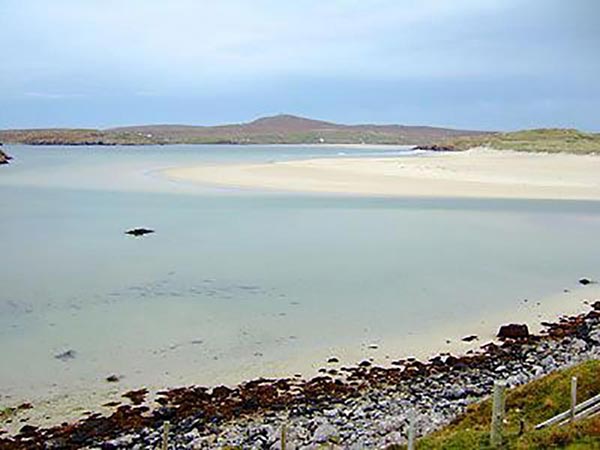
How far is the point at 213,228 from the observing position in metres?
21.8

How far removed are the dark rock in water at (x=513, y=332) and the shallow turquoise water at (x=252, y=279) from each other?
1.06 meters

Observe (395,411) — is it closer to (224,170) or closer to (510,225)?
(510,225)

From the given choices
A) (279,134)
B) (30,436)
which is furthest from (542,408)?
(279,134)

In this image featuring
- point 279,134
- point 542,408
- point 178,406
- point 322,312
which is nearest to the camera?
point 542,408

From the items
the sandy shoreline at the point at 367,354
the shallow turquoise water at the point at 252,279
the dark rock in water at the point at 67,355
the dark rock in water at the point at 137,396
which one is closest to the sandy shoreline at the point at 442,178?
the shallow turquoise water at the point at 252,279

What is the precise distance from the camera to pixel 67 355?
9727mm

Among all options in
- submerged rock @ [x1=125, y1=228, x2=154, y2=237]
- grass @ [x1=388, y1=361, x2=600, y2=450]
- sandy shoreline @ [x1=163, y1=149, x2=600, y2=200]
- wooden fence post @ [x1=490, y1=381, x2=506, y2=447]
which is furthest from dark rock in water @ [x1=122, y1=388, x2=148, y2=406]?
sandy shoreline @ [x1=163, y1=149, x2=600, y2=200]

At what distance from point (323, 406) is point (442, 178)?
104ft

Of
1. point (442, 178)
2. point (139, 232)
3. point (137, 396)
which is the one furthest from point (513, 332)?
point (442, 178)

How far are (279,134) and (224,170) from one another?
125 metres

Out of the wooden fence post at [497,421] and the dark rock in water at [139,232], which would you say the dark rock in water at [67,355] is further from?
the dark rock in water at [139,232]

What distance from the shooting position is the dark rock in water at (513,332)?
404 inches

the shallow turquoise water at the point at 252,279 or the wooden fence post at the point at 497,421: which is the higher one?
the wooden fence post at the point at 497,421

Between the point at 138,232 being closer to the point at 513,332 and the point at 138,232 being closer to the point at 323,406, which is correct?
the point at 513,332
